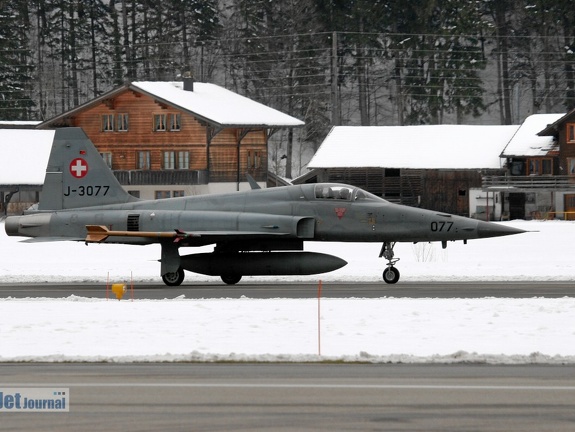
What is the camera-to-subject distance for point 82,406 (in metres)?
11.2

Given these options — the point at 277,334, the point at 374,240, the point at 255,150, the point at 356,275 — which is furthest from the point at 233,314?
the point at 255,150

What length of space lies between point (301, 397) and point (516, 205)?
56.4 meters

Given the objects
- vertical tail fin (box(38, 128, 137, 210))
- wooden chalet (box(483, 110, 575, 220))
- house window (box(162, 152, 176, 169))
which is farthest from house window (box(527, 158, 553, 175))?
vertical tail fin (box(38, 128, 137, 210))

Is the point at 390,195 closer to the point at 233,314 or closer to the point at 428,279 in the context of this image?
the point at 428,279

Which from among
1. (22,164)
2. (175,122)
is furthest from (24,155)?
(175,122)

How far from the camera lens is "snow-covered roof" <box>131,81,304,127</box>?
67062mm

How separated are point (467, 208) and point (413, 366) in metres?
55.5

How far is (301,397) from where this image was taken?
1163cm

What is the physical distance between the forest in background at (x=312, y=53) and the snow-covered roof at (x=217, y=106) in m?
18.1

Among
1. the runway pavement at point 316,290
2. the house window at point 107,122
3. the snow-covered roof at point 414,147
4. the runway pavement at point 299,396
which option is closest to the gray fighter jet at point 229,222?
the runway pavement at point 316,290

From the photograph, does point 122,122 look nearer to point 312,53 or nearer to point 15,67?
point 312,53

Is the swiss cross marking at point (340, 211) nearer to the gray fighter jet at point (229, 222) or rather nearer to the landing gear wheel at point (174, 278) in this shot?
the gray fighter jet at point (229, 222)

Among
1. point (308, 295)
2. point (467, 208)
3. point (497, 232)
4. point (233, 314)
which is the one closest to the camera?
point (233, 314)

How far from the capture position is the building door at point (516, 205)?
217ft
